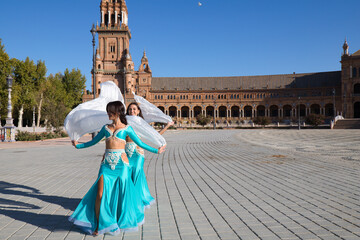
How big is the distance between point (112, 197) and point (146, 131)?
1.12 meters

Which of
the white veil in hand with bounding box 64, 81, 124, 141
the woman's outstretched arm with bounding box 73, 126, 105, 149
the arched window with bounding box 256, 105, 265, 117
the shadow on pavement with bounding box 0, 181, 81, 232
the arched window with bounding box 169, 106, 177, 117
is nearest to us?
the woman's outstretched arm with bounding box 73, 126, 105, 149

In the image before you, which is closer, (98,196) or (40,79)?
(98,196)

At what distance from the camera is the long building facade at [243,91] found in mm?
73000

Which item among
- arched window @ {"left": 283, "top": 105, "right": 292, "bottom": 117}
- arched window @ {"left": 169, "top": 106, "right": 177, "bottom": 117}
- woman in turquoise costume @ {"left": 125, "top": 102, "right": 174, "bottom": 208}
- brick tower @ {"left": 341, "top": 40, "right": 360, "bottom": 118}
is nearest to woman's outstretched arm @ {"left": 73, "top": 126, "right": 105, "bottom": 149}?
woman in turquoise costume @ {"left": 125, "top": 102, "right": 174, "bottom": 208}

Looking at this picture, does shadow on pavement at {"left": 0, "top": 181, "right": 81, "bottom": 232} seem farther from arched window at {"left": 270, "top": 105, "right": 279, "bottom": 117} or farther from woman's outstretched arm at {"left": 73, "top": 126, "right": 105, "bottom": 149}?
arched window at {"left": 270, "top": 105, "right": 279, "bottom": 117}

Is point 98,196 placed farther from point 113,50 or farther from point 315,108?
point 315,108

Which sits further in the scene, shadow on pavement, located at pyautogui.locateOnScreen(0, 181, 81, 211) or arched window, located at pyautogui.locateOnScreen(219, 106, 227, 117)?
arched window, located at pyautogui.locateOnScreen(219, 106, 227, 117)

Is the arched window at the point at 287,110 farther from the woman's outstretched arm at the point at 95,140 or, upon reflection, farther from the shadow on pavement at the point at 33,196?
the woman's outstretched arm at the point at 95,140

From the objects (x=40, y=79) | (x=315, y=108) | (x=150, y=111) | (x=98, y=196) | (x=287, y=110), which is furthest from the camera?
(x=287, y=110)

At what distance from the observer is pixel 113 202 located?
3.92 metres

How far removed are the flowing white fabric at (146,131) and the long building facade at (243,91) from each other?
69582 mm

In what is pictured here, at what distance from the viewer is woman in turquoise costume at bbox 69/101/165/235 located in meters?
3.86

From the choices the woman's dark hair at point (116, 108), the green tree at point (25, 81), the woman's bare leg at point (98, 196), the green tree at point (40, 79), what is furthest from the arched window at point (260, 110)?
the woman's bare leg at point (98, 196)

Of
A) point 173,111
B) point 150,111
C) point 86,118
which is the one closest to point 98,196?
point 86,118
